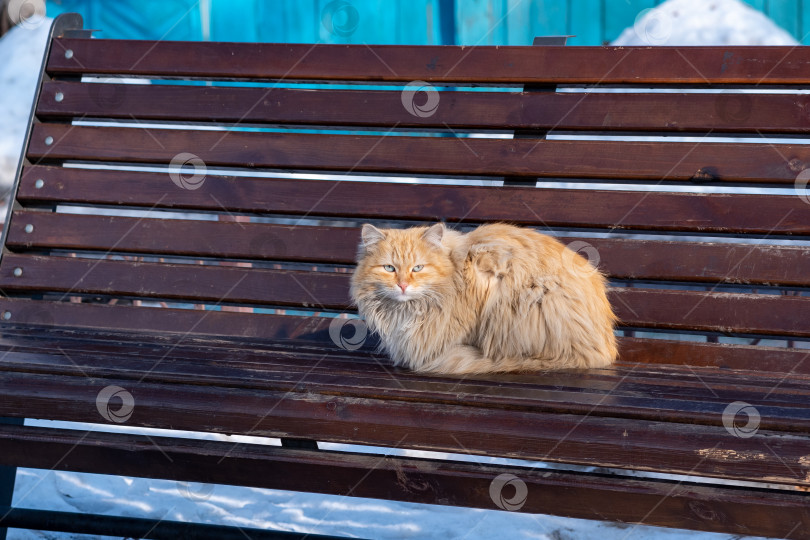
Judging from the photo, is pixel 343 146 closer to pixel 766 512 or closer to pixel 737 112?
pixel 737 112

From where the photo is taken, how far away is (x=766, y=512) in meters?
1.38

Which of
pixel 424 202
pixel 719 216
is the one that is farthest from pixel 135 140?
pixel 719 216

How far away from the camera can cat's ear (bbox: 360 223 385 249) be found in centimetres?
228

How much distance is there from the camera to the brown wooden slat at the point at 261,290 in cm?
242
